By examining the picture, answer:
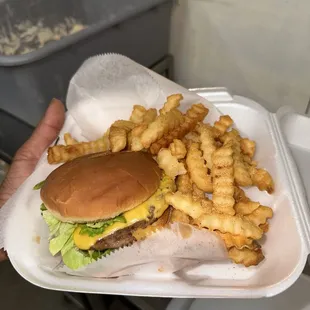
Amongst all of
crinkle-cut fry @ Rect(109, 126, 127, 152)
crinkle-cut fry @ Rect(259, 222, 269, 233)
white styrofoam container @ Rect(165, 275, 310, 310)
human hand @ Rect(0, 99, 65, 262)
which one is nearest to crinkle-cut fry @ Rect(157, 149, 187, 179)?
crinkle-cut fry @ Rect(109, 126, 127, 152)

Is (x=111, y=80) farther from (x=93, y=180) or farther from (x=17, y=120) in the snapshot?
(x=17, y=120)

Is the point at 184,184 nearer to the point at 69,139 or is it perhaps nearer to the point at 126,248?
the point at 126,248

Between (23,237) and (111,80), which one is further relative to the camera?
(111,80)

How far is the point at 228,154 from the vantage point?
955mm

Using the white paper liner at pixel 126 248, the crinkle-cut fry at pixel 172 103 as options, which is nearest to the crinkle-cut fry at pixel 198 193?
the white paper liner at pixel 126 248

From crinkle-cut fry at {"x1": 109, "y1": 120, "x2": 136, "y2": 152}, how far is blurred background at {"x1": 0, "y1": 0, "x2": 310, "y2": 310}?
0.45 meters

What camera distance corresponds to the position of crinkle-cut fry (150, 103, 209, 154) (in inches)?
41.9

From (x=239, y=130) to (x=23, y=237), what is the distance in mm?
681

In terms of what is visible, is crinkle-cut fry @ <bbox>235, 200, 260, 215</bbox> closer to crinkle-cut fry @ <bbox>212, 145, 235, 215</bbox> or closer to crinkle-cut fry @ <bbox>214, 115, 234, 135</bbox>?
crinkle-cut fry @ <bbox>212, 145, 235, 215</bbox>

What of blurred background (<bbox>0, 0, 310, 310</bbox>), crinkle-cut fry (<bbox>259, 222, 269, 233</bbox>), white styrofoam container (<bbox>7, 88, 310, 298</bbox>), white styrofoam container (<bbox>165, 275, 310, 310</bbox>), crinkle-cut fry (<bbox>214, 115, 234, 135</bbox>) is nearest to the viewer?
white styrofoam container (<bbox>7, 88, 310, 298</bbox>)

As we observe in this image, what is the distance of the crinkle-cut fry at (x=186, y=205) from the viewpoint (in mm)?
893

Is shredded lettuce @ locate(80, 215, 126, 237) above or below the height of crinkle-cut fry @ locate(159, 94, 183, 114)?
below

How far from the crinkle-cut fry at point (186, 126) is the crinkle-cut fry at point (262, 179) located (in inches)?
7.7

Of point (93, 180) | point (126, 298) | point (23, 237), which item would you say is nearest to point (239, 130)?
point (93, 180)
